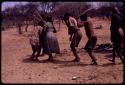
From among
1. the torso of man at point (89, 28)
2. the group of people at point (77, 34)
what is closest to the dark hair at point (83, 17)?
the group of people at point (77, 34)

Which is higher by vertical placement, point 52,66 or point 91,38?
point 91,38

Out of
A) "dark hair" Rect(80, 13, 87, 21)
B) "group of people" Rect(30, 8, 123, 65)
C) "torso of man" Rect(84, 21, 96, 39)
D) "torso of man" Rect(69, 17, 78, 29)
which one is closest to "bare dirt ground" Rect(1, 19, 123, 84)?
"group of people" Rect(30, 8, 123, 65)

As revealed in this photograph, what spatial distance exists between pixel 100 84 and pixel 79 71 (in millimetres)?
1524

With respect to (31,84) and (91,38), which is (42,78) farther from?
(91,38)

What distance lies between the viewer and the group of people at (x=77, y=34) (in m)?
9.98

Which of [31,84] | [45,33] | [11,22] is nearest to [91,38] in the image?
[45,33]

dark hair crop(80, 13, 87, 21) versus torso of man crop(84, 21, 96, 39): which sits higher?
dark hair crop(80, 13, 87, 21)

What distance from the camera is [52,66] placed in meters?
10.6

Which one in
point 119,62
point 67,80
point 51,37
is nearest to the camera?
point 67,80

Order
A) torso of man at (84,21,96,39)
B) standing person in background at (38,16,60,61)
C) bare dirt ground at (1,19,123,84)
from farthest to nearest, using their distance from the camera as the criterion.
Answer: standing person in background at (38,16,60,61)
torso of man at (84,21,96,39)
bare dirt ground at (1,19,123,84)

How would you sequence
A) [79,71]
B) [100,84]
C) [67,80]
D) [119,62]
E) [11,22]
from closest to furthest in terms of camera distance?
[100,84] < [67,80] < [79,71] < [119,62] < [11,22]

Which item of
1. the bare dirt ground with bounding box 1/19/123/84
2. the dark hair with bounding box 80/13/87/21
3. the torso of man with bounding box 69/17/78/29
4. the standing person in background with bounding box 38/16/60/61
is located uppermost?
the dark hair with bounding box 80/13/87/21

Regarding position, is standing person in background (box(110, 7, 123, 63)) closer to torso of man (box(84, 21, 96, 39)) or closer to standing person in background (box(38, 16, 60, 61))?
torso of man (box(84, 21, 96, 39))

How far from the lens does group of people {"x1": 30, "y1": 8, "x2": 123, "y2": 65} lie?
998 cm
